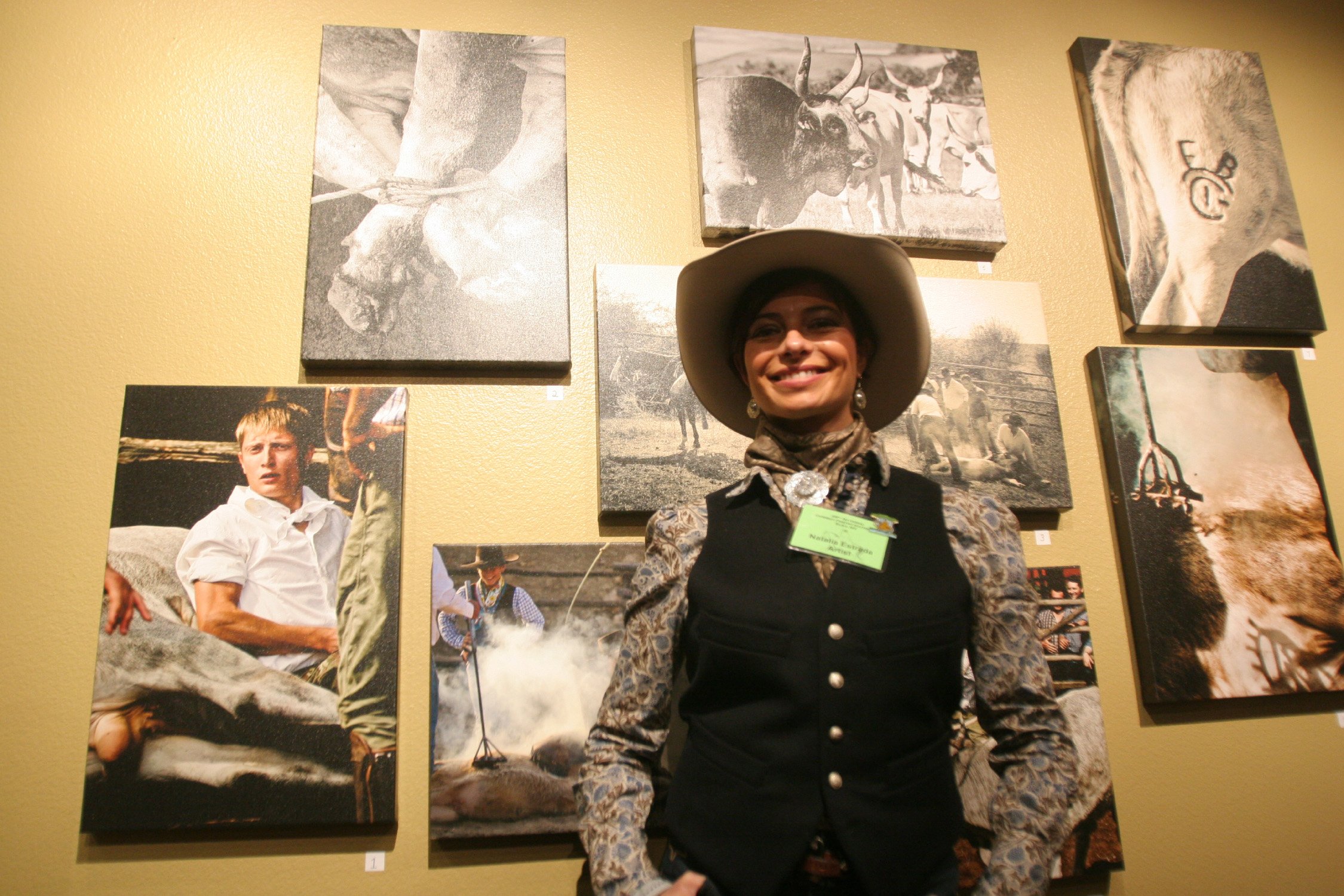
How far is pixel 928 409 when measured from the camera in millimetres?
1626

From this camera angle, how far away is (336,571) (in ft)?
4.71

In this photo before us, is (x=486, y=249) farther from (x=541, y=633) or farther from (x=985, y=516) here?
(x=985, y=516)

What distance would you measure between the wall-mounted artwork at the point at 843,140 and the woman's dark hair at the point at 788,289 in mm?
470

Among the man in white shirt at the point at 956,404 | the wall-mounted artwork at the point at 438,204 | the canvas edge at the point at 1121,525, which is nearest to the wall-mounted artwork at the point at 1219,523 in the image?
the canvas edge at the point at 1121,525

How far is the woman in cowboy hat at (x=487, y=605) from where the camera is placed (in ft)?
4.71

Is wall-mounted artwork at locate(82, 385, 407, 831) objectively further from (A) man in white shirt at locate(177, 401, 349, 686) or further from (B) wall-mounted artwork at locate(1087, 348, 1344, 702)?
(B) wall-mounted artwork at locate(1087, 348, 1344, 702)

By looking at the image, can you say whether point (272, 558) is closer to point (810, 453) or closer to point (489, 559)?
point (489, 559)

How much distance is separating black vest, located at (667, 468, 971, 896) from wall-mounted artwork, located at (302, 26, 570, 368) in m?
0.73

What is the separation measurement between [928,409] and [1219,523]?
0.68 metres

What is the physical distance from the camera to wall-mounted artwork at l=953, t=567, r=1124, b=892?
4.71 ft

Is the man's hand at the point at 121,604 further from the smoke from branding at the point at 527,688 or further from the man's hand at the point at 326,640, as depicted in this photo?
the smoke from branding at the point at 527,688

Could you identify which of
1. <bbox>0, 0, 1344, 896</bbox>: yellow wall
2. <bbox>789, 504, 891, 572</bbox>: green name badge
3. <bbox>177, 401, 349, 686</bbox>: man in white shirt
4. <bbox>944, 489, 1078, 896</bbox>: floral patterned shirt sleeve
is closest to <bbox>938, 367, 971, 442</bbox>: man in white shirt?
<bbox>0, 0, 1344, 896</bbox>: yellow wall

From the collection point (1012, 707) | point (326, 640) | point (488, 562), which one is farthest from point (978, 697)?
point (326, 640)

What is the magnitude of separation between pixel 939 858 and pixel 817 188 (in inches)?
51.2
